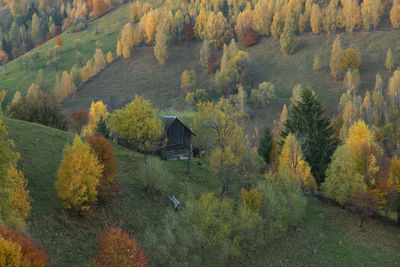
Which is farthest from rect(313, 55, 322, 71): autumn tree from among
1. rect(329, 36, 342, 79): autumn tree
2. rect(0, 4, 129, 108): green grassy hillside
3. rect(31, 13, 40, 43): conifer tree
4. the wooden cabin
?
rect(31, 13, 40, 43): conifer tree

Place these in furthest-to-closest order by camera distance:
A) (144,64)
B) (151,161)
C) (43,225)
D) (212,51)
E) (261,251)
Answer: (212,51) → (144,64) → (151,161) → (261,251) → (43,225)

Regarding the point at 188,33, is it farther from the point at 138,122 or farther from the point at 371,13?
the point at 138,122

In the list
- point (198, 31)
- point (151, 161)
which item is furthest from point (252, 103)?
point (151, 161)

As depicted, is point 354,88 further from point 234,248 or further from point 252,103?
point 234,248

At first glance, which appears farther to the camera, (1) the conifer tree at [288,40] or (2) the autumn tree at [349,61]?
(1) the conifer tree at [288,40]

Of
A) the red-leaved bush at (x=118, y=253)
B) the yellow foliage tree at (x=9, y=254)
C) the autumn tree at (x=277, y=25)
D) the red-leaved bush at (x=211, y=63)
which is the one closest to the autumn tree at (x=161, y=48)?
the red-leaved bush at (x=211, y=63)

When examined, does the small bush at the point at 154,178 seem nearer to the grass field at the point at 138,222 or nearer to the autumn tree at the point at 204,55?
the grass field at the point at 138,222

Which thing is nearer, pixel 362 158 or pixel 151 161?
pixel 151 161
